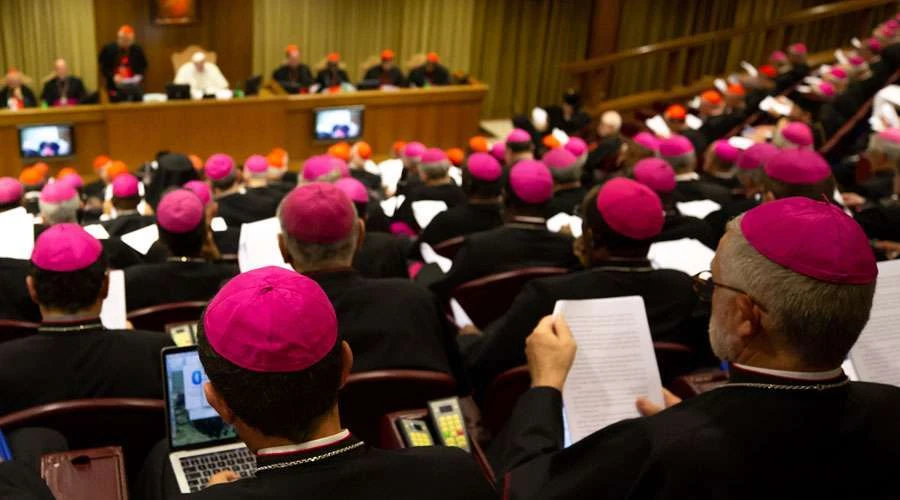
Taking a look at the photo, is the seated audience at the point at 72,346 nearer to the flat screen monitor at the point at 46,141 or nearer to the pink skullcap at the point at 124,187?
the pink skullcap at the point at 124,187

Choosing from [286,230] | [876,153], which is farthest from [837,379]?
[876,153]

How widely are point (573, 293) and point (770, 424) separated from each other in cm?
152

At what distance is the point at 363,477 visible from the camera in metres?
1.55

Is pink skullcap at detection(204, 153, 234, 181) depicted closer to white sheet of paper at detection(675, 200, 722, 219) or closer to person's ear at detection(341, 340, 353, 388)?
white sheet of paper at detection(675, 200, 722, 219)

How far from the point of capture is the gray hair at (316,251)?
3.14 metres

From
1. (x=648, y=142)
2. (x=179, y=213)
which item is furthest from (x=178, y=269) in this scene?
(x=648, y=142)

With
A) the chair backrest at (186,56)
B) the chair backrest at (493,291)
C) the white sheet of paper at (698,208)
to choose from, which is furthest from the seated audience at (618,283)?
the chair backrest at (186,56)

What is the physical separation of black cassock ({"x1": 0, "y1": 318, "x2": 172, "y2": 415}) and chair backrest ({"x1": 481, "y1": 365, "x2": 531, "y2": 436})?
1061 millimetres

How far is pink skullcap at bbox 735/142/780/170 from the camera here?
5.25 meters

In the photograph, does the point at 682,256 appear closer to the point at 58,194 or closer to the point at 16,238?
the point at 16,238

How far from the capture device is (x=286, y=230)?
315 centimetres

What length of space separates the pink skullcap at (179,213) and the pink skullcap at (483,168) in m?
1.76

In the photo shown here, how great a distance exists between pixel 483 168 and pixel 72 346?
287 centimetres

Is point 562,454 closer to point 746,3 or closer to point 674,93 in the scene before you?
point 674,93
